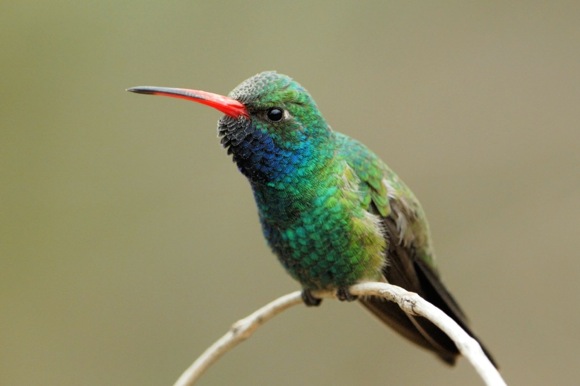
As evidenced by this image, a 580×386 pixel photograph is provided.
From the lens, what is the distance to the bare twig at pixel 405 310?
1181mm

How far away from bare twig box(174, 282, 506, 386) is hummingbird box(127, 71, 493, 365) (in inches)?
4.1

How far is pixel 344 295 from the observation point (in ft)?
6.81

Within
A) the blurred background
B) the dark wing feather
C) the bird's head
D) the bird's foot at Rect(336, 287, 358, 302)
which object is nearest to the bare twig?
the bird's foot at Rect(336, 287, 358, 302)

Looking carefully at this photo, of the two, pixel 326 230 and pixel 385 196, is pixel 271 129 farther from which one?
pixel 385 196

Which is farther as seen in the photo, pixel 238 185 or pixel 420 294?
pixel 238 185

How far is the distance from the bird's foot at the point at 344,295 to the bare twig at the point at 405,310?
0.02m

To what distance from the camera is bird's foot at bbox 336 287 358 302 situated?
2062 mm

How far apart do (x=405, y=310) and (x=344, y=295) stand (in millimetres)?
563

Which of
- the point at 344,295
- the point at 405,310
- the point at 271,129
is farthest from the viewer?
the point at 344,295

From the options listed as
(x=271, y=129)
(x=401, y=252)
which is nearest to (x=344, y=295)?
(x=401, y=252)

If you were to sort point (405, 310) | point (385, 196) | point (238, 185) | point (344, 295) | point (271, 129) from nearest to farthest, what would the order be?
point (405, 310) → point (271, 129) → point (344, 295) → point (385, 196) → point (238, 185)

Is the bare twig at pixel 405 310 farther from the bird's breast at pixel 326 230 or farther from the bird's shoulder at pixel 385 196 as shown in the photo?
the bird's shoulder at pixel 385 196

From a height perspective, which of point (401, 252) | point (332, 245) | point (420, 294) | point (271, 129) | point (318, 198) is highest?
point (271, 129)

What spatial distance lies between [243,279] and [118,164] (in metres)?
1.00
